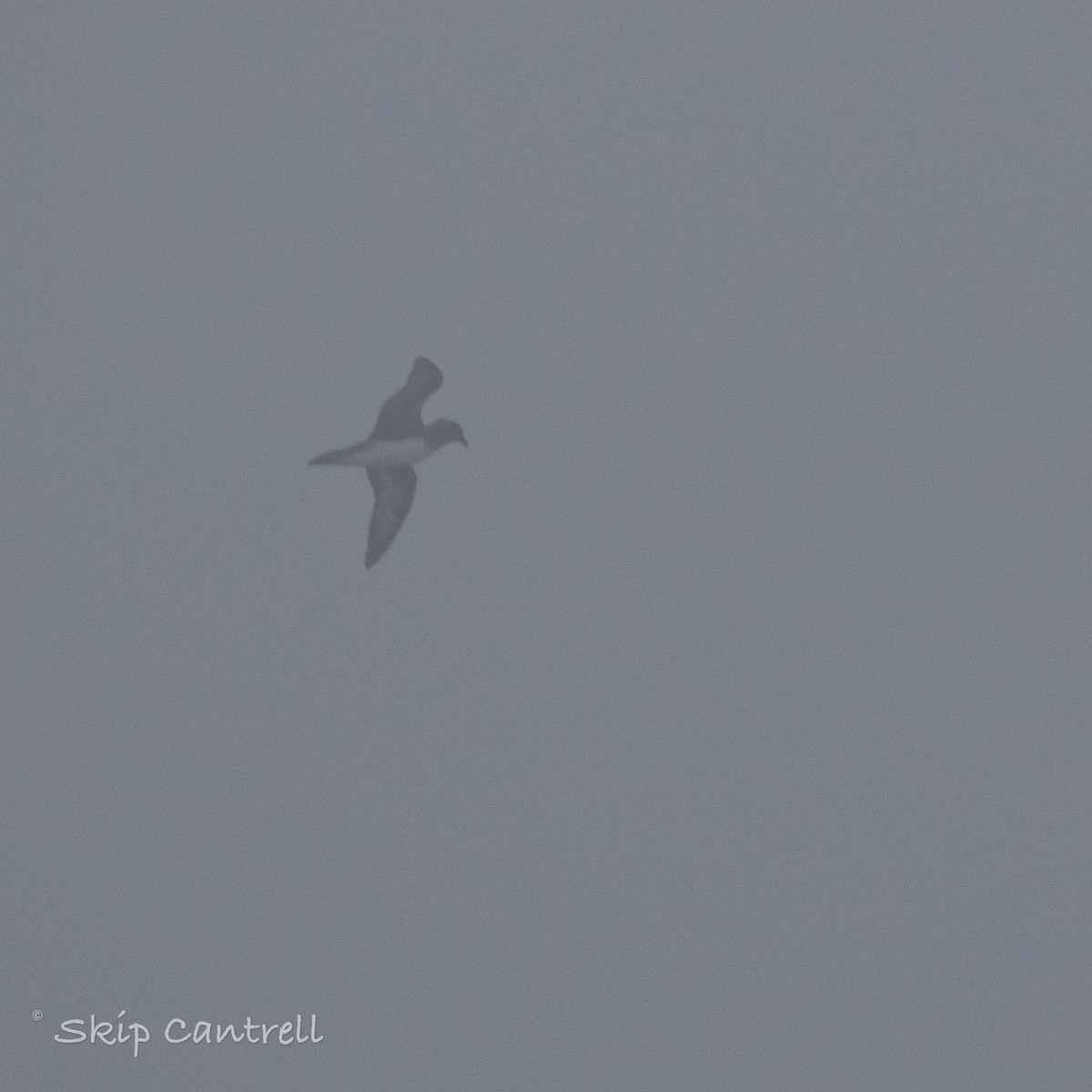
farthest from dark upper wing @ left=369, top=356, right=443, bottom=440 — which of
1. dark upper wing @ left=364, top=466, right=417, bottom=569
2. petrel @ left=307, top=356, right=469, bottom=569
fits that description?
dark upper wing @ left=364, top=466, right=417, bottom=569

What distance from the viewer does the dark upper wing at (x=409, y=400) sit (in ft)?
94.1

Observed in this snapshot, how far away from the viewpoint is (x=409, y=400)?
28.8 m

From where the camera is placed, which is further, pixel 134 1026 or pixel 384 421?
pixel 134 1026

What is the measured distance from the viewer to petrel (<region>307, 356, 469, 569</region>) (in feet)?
94.2

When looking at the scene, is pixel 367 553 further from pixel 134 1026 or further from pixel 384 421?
pixel 134 1026

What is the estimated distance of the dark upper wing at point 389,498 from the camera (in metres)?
30.5

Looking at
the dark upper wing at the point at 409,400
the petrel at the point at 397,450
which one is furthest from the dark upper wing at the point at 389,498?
the dark upper wing at the point at 409,400

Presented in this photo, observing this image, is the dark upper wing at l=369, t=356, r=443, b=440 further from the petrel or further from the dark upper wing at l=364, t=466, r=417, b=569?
the dark upper wing at l=364, t=466, r=417, b=569

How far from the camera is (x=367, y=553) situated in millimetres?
29641

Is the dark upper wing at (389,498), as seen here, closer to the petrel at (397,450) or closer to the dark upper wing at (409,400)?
the petrel at (397,450)

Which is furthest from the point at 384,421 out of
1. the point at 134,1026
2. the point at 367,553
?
the point at 134,1026

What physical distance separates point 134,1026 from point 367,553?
830cm

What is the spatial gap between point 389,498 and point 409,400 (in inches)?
85.8

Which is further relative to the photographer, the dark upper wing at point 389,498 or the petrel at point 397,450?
the dark upper wing at point 389,498
